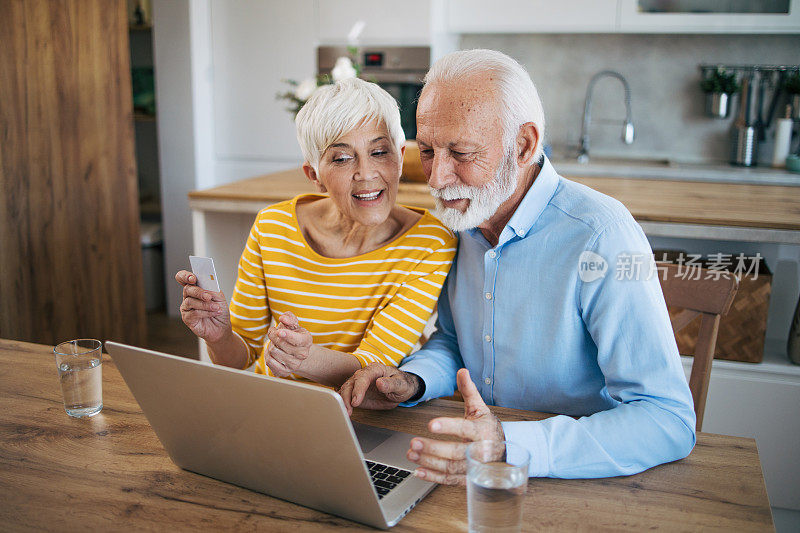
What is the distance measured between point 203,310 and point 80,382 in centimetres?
24

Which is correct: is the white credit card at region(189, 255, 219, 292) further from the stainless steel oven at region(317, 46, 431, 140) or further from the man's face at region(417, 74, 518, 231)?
the stainless steel oven at region(317, 46, 431, 140)

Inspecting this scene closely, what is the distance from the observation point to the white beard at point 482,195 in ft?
4.18

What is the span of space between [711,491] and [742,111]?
3304 millimetres

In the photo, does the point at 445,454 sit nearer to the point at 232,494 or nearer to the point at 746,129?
the point at 232,494

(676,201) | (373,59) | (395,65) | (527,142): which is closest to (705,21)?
(676,201)

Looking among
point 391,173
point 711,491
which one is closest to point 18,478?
point 391,173

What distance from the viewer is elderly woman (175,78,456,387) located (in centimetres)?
137

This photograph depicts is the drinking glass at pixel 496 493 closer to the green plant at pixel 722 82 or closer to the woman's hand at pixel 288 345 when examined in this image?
the woman's hand at pixel 288 345

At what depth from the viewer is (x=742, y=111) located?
370cm

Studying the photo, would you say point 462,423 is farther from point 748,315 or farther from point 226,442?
point 748,315

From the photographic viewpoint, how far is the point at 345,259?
1457mm

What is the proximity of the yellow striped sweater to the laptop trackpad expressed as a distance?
256mm

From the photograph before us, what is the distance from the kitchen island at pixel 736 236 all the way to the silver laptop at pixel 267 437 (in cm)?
146

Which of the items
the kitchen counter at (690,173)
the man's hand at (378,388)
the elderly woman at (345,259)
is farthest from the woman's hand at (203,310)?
the kitchen counter at (690,173)
